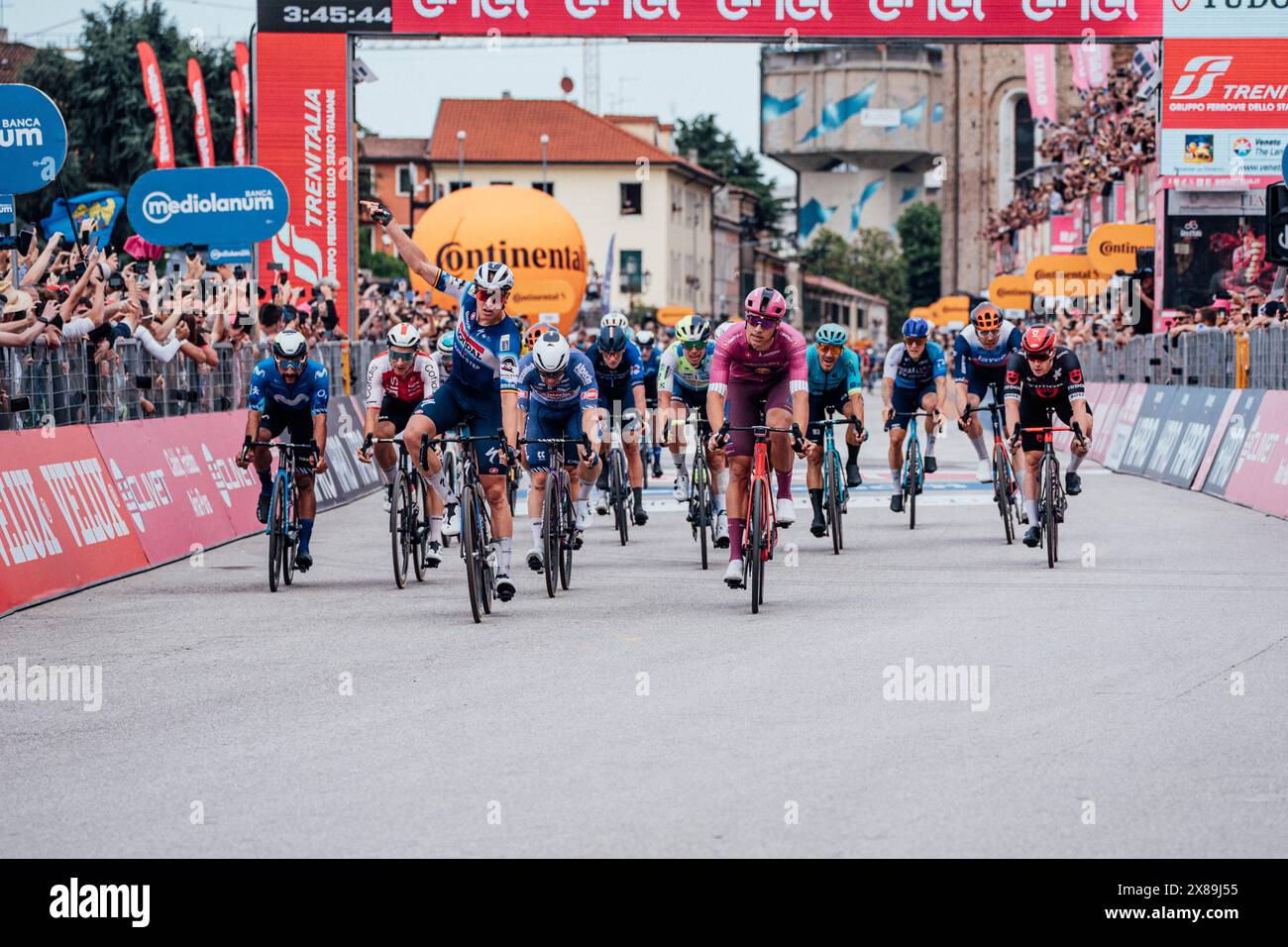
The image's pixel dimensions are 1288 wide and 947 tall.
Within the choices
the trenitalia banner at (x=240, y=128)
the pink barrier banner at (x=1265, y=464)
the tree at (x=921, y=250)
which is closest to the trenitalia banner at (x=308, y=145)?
the trenitalia banner at (x=240, y=128)

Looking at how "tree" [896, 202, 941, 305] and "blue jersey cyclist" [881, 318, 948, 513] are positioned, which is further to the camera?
"tree" [896, 202, 941, 305]

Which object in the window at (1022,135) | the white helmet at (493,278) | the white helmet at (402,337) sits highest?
the window at (1022,135)

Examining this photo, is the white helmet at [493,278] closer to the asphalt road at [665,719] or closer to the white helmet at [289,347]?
the asphalt road at [665,719]

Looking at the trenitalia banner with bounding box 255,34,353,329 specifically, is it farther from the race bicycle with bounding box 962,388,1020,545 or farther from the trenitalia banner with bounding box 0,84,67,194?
the trenitalia banner with bounding box 0,84,67,194

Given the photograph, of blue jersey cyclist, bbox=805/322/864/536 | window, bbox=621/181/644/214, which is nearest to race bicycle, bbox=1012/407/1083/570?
blue jersey cyclist, bbox=805/322/864/536

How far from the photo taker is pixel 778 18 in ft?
97.5

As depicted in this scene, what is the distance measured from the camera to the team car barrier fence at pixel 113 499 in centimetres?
1324

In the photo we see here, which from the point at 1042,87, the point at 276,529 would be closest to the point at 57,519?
the point at 276,529

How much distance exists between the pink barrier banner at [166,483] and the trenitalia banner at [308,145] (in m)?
13.4

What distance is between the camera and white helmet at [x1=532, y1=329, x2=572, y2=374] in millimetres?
14125

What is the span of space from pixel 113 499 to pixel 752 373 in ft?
16.7

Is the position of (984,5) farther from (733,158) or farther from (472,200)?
(733,158)

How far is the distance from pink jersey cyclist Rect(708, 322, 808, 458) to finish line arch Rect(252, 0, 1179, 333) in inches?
664
